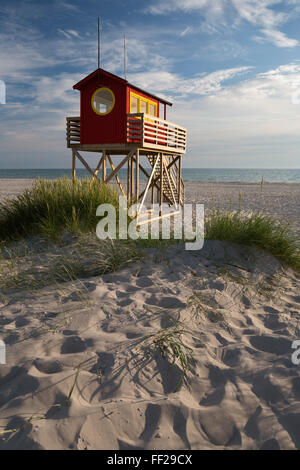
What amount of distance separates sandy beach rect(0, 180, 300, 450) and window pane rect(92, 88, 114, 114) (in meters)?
8.73

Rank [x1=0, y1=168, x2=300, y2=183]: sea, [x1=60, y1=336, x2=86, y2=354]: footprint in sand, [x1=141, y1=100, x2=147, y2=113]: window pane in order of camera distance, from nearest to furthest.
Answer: [x1=60, y1=336, x2=86, y2=354]: footprint in sand → [x1=141, y1=100, x2=147, y2=113]: window pane → [x1=0, y1=168, x2=300, y2=183]: sea

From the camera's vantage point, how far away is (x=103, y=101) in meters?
12.1

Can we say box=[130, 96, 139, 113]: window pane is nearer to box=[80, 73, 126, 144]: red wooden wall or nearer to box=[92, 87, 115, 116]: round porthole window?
box=[80, 73, 126, 144]: red wooden wall

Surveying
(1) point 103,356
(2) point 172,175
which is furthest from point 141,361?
(2) point 172,175

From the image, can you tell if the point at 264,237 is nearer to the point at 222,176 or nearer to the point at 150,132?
the point at 150,132

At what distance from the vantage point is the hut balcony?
36.9 ft

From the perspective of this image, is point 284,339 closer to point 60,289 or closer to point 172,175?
point 60,289

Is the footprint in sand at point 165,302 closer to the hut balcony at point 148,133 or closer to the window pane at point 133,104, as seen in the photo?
the hut balcony at point 148,133

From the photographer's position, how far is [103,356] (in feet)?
10.1

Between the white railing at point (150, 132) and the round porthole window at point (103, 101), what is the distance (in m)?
1.07

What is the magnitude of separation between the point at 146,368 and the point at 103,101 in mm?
11267

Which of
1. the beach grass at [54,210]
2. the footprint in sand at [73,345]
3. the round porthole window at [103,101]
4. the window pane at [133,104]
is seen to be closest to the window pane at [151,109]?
the window pane at [133,104]

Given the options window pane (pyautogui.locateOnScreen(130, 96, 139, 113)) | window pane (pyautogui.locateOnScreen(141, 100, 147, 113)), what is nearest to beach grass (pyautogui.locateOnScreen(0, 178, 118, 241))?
window pane (pyautogui.locateOnScreen(130, 96, 139, 113))
